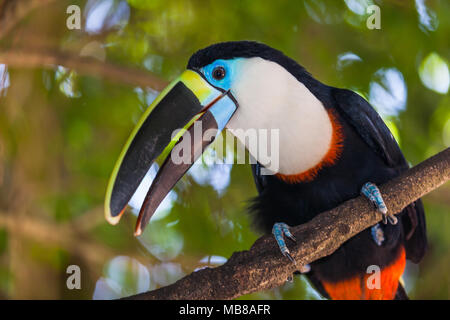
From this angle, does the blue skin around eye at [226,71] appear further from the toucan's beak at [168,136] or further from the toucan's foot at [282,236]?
the toucan's foot at [282,236]

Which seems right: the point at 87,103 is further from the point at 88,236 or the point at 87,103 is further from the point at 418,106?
the point at 418,106

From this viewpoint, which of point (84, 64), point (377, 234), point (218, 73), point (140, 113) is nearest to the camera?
point (218, 73)

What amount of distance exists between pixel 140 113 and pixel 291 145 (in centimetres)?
150

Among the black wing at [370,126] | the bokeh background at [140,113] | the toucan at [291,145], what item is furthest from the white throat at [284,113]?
the bokeh background at [140,113]

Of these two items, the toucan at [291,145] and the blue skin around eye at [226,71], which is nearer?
the toucan at [291,145]

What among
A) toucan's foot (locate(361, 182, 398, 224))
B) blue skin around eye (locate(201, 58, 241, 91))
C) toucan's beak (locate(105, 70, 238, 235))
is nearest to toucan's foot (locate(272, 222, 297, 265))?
toucan's foot (locate(361, 182, 398, 224))

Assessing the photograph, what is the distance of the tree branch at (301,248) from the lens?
226 cm

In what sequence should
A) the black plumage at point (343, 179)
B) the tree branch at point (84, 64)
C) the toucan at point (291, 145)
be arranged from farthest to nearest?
the tree branch at point (84, 64), the black plumage at point (343, 179), the toucan at point (291, 145)

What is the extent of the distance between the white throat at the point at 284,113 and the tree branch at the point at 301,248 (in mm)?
492

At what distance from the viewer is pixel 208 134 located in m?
2.66

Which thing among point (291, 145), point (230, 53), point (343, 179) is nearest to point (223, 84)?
point (230, 53)

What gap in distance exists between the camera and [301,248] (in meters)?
2.37

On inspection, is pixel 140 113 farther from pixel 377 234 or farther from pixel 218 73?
pixel 377 234

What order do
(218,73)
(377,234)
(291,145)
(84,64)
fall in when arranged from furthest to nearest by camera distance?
(84,64) → (377,234) → (291,145) → (218,73)
